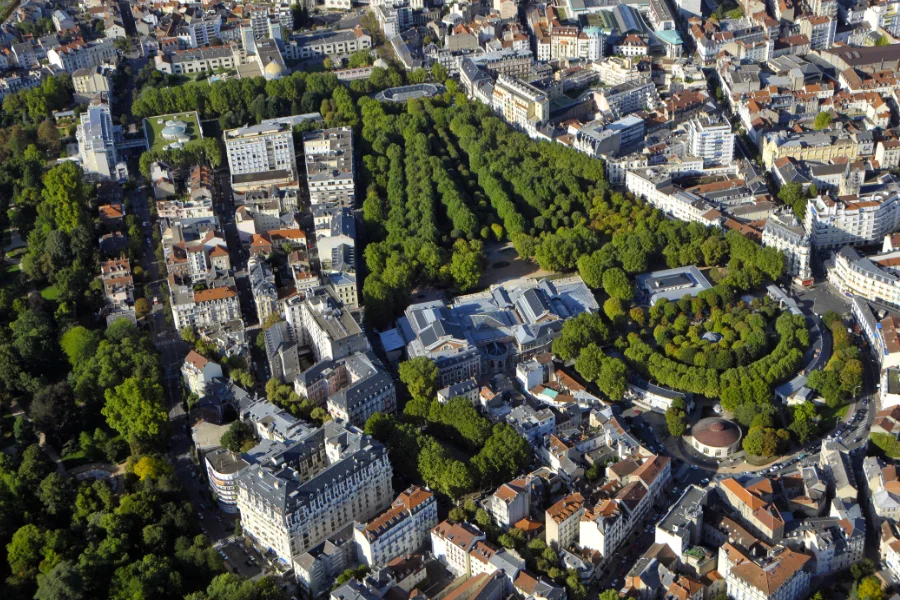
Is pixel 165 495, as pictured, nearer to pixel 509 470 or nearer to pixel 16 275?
pixel 509 470

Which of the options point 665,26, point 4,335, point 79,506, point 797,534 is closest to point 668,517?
point 797,534

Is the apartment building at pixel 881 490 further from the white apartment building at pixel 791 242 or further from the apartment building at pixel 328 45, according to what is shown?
the apartment building at pixel 328 45

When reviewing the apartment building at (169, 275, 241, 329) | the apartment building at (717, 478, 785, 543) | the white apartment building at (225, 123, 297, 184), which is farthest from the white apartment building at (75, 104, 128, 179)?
the apartment building at (717, 478, 785, 543)

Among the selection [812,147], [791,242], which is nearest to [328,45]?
[812,147]

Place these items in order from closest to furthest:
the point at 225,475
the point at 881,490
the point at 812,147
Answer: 1. the point at 881,490
2. the point at 225,475
3. the point at 812,147

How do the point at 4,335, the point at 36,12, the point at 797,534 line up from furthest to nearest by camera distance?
the point at 36,12 < the point at 4,335 < the point at 797,534

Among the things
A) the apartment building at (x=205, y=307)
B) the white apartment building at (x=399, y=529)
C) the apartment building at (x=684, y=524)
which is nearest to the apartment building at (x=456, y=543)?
the white apartment building at (x=399, y=529)

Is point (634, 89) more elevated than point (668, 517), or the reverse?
point (634, 89)

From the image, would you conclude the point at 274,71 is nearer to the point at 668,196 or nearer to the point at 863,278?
the point at 668,196
